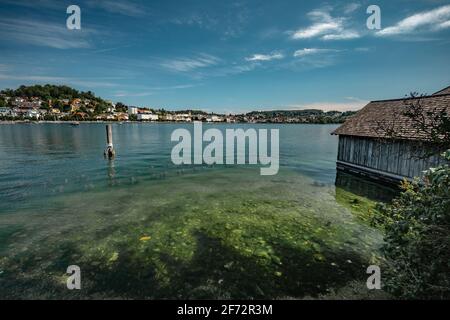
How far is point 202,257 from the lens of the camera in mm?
8414

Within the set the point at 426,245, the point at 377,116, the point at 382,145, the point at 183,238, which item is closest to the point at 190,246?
the point at 183,238

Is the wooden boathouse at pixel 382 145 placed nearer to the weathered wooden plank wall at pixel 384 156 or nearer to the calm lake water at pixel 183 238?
the weathered wooden plank wall at pixel 384 156

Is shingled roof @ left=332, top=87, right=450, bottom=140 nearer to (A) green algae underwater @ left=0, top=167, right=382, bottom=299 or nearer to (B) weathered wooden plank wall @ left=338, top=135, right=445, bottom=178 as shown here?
(B) weathered wooden plank wall @ left=338, top=135, right=445, bottom=178

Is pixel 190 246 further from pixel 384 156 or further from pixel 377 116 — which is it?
pixel 377 116

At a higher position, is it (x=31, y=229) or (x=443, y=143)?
(x=443, y=143)

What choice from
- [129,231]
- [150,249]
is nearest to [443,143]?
[150,249]

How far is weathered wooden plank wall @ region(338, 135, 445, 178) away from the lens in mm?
15696

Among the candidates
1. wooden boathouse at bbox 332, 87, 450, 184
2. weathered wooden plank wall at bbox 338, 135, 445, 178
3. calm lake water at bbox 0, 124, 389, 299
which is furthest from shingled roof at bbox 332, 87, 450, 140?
calm lake water at bbox 0, 124, 389, 299

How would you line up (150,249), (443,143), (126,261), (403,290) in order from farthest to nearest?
(150,249)
(126,261)
(403,290)
(443,143)

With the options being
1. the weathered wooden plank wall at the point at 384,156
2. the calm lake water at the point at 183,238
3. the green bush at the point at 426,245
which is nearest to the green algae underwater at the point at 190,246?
the calm lake water at the point at 183,238

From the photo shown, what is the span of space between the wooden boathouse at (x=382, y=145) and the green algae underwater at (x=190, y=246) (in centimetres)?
546

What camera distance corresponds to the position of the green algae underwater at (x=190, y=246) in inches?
271
